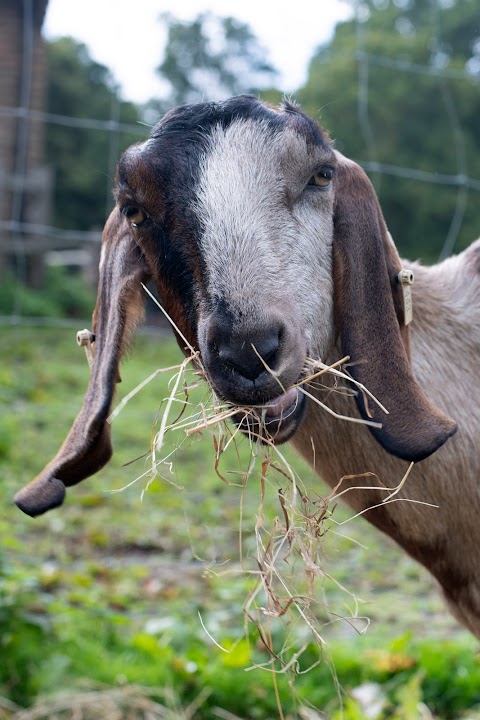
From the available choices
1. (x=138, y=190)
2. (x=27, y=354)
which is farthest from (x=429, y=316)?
(x=27, y=354)

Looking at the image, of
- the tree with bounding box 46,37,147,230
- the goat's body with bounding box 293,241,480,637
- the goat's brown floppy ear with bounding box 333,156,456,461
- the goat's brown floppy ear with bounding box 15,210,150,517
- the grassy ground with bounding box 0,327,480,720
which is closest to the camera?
the goat's brown floppy ear with bounding box 333,156,456,461

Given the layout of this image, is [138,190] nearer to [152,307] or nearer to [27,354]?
[152,307]

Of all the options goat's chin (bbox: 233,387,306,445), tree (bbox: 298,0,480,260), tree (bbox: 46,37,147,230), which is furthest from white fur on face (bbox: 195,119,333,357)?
tree (bbox: 46,37,147,230)

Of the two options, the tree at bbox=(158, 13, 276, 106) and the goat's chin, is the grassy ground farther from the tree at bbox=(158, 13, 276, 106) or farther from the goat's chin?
the tree at bbox=(158, 13, 276, 106)

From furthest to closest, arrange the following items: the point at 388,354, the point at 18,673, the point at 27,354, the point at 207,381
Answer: the point at 27,354 → the point at 18,673 → the point at 388,354 → the point at 207,381

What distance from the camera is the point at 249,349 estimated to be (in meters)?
1.85

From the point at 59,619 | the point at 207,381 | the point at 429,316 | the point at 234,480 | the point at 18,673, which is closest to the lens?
the point at 207,381

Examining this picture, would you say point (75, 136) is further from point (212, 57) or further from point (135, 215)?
point (135, 215)

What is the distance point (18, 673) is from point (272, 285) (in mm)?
2272

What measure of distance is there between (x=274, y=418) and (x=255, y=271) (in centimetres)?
34

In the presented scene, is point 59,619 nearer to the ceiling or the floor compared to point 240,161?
nearer to the floor

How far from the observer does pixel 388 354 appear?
2197 millimetres

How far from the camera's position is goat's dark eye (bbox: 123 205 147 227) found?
2.15m

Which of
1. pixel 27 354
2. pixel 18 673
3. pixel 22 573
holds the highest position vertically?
pixel 22 573
